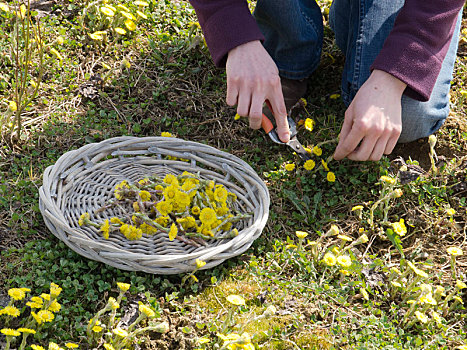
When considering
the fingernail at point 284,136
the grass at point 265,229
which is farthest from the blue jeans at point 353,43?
the fingernail at point 284,136

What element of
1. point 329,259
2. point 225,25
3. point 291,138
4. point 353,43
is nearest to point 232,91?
point 225,25

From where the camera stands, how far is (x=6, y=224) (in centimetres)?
206

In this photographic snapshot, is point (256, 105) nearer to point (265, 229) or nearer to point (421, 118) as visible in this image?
point (265, 229)

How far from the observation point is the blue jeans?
8.11 feet

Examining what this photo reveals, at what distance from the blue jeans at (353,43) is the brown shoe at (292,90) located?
3 centimetres

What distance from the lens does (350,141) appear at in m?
2.11

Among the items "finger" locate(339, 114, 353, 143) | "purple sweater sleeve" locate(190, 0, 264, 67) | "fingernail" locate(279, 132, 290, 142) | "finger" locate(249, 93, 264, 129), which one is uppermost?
"purple sweater sleeve" locate(190, 0, 264, 67)

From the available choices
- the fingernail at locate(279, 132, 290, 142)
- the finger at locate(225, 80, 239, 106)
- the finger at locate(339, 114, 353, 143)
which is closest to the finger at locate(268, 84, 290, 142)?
the fingernail at locate(279, 132, 290, 142)

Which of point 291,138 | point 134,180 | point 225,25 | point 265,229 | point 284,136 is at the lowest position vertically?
point 265,229

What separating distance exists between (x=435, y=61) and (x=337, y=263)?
3.02 feet

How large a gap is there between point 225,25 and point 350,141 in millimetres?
682

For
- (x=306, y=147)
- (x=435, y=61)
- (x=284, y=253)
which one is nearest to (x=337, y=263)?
(x=284, y=253)

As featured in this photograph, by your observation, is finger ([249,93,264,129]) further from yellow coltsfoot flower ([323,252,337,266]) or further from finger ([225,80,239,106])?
yellow coltsfoot flower ([323,252,337,266])

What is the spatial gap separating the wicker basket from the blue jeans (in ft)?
2.39
